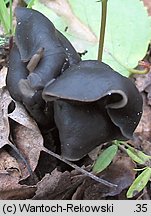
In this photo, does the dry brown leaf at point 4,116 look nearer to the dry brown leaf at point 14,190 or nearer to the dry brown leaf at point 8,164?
the dry brown leaf at point 8,164

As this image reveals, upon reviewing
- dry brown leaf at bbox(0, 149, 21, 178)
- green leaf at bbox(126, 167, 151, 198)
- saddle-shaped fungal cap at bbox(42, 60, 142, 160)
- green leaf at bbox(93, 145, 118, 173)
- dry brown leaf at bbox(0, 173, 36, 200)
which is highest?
saddle-shaped fungal cap at bbox(42, 60, 142, 160)

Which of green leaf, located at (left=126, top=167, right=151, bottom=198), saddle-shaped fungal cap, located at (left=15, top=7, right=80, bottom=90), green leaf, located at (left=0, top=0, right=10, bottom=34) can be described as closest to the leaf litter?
green leaf, located at (left=126, top=167, right=151, bottom=198)

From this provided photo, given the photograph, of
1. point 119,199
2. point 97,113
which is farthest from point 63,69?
point 119,199

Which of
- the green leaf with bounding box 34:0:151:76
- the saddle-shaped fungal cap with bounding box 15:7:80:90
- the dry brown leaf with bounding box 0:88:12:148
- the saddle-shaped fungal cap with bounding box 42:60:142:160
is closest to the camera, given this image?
the saddle-shaped fungal cap with bounding box 42:60:142:160

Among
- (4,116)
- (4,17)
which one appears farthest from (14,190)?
(4,17)

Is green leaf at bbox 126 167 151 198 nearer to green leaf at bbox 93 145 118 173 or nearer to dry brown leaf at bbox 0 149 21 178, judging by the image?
green leaf at bbox 93 145 118 173

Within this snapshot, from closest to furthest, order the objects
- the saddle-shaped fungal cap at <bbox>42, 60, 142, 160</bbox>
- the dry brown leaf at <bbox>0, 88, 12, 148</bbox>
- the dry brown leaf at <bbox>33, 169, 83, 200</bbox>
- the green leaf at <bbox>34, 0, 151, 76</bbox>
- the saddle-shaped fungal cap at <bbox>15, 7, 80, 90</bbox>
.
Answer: the saddle-shaped fungal cap at <bbox>42, 60, 142, 160</bbox>, the saddle-shaped fungal cap at <bbox>15, 7, 80, 90</bbox>, the dry brown leaf at <bbox>33, 169, 83, 200</bbox>, the dry brown leaf at <bbox>0, 88, 12, 148</bbox>, the green leaf at <bbox>34, 0, 151, 76</bbox>
